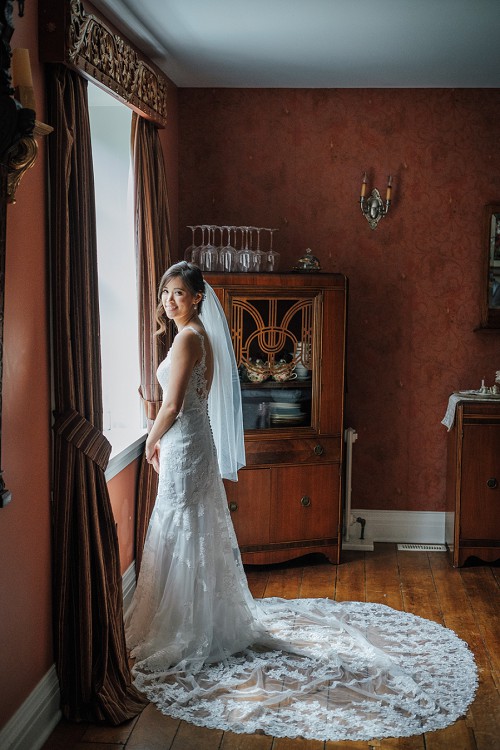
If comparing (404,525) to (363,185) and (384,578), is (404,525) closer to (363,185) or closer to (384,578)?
(384,578)

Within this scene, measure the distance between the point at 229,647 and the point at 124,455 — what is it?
3.25ft

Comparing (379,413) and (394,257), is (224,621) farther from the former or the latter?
(394,257)

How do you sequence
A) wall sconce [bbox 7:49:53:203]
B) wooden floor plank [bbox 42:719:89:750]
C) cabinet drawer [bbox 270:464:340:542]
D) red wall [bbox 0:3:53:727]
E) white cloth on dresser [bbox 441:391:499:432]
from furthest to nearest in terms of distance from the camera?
white cloth on dresser [bbox 441:391:499:432] < cabinet drawer [bbox 270:464:340:542] < wooden floor plank [bbox 42:719:89:750] < red wall [bbox 0:3:53:727] < wall sconce [bbox 7:49:53:203]

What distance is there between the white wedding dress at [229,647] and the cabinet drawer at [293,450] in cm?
90

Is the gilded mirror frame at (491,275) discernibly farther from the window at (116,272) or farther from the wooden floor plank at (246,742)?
the wooden floor plank at (246,742)

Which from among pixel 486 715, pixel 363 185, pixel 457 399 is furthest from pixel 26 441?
pixel 363 185

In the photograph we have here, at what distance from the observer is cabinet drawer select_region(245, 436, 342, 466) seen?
4.66m

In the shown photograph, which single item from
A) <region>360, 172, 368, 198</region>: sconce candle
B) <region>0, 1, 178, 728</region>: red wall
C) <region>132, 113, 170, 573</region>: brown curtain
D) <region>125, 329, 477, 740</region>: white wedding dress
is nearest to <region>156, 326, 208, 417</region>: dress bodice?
<region>125, 329, 477, 740</region>: white wedding dress

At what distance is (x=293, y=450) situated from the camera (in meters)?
4.71

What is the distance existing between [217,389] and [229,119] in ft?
6.64

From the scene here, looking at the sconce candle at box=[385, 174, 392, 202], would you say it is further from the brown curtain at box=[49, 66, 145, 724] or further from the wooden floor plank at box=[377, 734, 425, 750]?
the wooden floor plank at box=[377, 734, 425, 750]

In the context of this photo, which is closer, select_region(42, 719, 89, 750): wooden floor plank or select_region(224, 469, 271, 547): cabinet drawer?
select_region(42, 719, 89, 750): wooden floor plank

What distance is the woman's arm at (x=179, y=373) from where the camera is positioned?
351 centimetres

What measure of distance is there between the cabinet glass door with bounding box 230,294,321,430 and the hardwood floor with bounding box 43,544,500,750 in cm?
88
